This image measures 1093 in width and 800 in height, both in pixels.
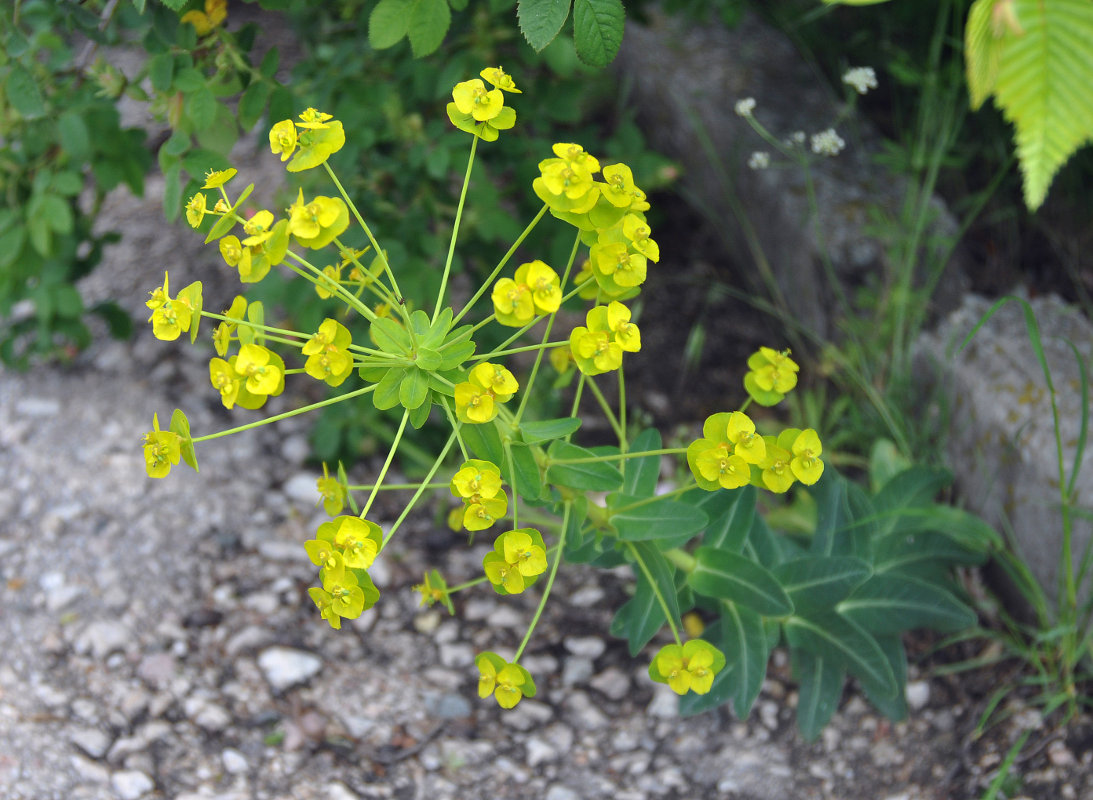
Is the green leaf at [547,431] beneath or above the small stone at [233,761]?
above

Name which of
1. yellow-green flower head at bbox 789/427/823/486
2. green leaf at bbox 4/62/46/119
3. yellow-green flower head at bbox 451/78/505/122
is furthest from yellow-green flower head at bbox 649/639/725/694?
green leaf at bbox 4/62/46/119

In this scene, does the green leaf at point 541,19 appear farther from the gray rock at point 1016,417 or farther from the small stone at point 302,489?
the small stone at point 302,489

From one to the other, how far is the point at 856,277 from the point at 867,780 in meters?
1.16

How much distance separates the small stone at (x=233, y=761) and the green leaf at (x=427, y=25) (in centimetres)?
123

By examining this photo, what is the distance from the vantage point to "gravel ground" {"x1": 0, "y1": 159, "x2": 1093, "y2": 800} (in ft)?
5.32

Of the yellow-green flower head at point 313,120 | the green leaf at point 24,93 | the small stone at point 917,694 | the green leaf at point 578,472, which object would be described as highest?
the yellow-green flower head at point 313,120

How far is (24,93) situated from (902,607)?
175cm

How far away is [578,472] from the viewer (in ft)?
4.21

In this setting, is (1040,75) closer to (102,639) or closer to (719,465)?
(719,465)

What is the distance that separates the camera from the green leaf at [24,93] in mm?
1587

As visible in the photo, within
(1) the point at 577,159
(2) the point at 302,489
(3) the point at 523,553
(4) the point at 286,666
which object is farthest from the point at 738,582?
(2) the point at 302,489

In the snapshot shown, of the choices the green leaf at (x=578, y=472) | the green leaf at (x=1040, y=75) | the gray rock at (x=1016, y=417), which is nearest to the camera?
the green leaf at (x=1040, y=75)

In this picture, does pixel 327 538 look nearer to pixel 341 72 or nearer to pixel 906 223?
pixel 341 72

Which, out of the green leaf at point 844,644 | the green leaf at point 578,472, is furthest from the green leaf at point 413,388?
the green leaf at point 844,644
